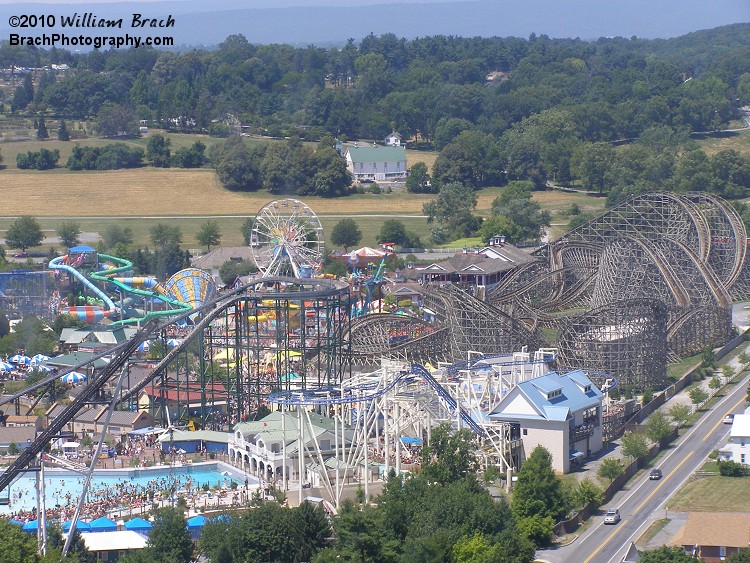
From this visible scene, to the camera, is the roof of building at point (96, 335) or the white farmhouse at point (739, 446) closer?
the white farmhouse at point (739, 446)

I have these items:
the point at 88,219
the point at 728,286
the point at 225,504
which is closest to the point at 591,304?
the point at 728,286

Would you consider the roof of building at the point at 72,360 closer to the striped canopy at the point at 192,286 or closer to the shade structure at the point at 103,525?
the striped canopy at the point at 192,286

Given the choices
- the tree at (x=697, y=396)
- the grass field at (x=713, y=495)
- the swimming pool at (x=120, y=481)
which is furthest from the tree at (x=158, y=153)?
the grass field at (x=713, y=495)

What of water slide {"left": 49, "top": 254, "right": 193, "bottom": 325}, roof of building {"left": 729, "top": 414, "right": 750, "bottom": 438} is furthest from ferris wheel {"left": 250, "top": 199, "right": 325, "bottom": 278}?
roof of building {"left": 729, "top": 414, "right": 750, "bottom": 438}

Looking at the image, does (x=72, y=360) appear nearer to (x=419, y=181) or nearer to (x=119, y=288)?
(x=119, y=288)

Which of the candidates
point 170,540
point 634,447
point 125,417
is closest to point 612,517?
point 634,447

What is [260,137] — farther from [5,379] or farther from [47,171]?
[5,379]

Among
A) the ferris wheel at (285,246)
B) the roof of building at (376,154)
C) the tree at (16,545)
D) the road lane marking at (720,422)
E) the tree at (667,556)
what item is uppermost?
the roof of building at (376,154)
